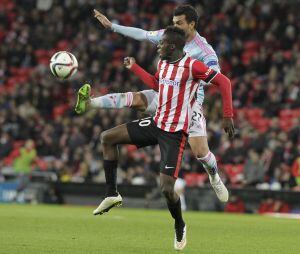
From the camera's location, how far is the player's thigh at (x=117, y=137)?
30.7ft

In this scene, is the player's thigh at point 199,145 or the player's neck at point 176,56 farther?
the player's thigh at point 199,145

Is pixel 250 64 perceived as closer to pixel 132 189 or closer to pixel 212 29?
pixel 212 29

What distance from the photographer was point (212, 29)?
2470 cm

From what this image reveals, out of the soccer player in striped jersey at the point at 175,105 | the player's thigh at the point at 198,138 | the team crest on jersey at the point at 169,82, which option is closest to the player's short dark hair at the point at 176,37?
the soccer player in striped jersey at the point at 175,105

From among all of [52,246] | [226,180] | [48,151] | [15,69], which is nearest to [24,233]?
[52,246]

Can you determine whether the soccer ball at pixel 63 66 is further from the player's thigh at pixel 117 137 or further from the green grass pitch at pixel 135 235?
the green grass pitch at pixel 135 235

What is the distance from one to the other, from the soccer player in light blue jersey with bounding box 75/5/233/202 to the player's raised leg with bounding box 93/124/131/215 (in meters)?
0.44

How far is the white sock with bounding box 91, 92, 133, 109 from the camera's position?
384 inches

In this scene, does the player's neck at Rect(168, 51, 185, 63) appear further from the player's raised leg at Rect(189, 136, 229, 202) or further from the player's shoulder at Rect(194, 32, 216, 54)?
the player's raised leg at Rect(189, 136, 229, 202)

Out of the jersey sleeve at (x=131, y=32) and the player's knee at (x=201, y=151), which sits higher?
the jersey sleeve at (x=131, y=32)

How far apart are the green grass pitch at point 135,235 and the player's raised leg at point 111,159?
438 mm

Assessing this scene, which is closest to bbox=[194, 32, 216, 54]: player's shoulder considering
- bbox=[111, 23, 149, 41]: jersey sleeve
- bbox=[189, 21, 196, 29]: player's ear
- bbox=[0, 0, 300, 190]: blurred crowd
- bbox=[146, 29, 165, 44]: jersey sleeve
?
bbox=[189, 21, 196, 29]: player's ear

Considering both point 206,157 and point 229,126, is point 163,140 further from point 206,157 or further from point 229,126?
point 206,157

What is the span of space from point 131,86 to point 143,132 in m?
15.2
